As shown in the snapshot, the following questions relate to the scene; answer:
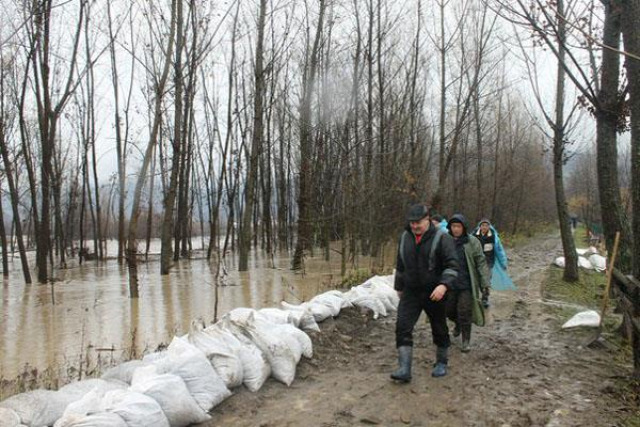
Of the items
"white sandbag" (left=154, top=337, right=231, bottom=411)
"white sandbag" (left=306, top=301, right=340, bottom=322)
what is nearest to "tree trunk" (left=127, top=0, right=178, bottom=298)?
"white sandbag" (left=306, top=301, right=340, bottom=322)

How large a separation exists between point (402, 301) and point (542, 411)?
126 centimetres

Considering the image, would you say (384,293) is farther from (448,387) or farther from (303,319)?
(448,387)

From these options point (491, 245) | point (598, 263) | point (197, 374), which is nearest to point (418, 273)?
point (197, 374)

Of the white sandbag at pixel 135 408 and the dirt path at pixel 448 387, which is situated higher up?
the white sandbag at pixel 135 408

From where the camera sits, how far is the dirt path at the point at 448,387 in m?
3.55

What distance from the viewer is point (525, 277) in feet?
38.9

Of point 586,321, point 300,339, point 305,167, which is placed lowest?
point 586,321

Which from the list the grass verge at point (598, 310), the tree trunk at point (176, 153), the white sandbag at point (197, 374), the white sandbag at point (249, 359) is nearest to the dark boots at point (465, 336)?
the grass verge at point (598, 310)

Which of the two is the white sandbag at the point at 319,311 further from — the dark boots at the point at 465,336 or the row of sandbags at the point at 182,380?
the dark boots at the point at 465,336

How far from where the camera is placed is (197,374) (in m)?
3.73

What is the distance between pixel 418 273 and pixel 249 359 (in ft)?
4.91

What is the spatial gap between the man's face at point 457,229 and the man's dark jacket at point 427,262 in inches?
47.9

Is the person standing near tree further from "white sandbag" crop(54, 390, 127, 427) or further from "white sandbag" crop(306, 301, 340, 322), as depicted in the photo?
"white sandbag" crop(54, 390, 127, 427)

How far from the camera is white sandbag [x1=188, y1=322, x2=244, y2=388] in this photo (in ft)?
13.0
